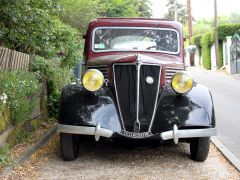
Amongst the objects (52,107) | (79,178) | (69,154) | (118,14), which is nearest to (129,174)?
(79,178)

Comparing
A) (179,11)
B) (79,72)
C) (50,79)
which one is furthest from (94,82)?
(179,11)

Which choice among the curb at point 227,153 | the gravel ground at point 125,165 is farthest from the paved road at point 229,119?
the gravel ground at point 125,165

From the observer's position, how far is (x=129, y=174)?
5.79 metres

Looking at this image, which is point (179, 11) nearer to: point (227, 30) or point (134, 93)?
point (227, 30)

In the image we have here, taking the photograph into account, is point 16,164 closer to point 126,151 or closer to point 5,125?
point 5,125

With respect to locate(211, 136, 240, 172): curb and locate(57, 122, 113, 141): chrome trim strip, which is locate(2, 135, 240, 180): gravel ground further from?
locate(57, 122, 113, 141): chrome trim strip

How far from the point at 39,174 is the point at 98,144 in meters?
1.76

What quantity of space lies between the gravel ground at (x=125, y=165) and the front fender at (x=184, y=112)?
0.57m

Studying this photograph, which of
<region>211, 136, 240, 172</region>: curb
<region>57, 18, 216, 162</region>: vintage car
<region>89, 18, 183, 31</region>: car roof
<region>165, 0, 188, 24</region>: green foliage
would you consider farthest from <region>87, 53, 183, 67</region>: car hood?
<region>165, 0, 188, 24</region>: green foliage

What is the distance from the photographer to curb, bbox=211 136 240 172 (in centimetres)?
628

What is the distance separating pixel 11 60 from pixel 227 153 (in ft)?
14.2

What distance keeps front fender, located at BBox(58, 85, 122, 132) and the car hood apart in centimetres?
53

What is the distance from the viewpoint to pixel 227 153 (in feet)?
22.7

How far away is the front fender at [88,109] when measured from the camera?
6016mm
